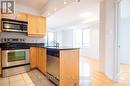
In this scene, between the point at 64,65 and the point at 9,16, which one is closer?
the point at 64,65

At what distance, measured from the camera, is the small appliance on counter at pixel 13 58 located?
140 inches

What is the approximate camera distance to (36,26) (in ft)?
15.7

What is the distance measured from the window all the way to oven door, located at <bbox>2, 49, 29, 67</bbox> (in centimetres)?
558

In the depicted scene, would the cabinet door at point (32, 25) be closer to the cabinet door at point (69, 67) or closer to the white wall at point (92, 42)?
the cabinet door at point (69, 67)

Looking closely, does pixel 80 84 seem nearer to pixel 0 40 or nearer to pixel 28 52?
pixel 28 52

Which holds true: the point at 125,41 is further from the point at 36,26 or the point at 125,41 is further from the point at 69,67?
the point at 36,26

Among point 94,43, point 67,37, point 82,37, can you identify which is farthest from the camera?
point 67,37

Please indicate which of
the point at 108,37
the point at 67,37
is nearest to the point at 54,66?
the point at 108,37

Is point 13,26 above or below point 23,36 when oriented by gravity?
above

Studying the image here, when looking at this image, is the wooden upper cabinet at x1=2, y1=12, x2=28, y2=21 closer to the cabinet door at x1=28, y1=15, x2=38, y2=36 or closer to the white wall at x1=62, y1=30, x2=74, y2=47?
the cabinet door at x1=28, y1=15, x2=38, y2=36

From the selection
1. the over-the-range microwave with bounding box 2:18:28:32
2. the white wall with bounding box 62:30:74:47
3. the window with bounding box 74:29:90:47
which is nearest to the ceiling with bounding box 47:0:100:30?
the over-the-range microwave with bounding box 2:18:28:32

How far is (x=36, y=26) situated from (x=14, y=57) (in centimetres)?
164

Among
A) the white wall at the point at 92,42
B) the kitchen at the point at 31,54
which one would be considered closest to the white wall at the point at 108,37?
the kitchen at the point at 31,54

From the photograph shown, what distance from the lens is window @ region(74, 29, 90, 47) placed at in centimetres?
874
